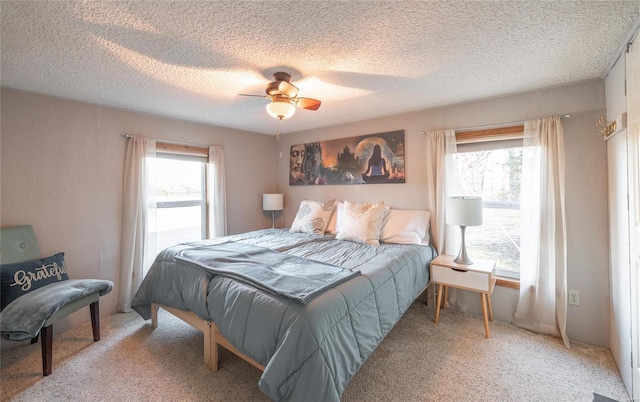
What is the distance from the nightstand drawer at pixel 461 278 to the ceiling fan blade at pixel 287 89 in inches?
82.4

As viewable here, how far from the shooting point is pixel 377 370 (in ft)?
6.07

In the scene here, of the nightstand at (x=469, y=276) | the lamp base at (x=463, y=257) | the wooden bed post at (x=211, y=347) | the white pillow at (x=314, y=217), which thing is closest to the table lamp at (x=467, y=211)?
the lamp base at (x=463, y=257)

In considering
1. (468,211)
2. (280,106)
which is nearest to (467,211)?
(468,211)

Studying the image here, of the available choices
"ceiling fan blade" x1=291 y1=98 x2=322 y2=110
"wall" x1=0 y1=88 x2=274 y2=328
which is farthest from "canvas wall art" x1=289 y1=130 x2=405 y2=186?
"wall" x1=0 y1=88 x2=274 y2=328

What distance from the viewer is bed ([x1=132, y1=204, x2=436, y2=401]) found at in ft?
4.21

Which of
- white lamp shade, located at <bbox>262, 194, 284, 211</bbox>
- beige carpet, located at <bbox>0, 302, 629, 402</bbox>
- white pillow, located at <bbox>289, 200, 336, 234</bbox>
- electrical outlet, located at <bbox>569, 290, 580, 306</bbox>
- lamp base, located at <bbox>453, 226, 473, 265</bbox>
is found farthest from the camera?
white lamp shade, located at <bbox>262, 194, 284, 211</bbox>

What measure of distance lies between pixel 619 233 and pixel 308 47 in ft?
8.52

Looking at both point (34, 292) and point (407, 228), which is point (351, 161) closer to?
point (407, 228)

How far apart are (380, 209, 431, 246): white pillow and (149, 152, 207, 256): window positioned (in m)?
2.57

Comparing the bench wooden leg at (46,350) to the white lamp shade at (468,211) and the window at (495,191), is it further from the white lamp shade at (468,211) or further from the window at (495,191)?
the window at (495,191)

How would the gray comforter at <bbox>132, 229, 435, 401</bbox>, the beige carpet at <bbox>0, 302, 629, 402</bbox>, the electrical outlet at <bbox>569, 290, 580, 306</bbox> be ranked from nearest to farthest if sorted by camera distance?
the gray comforter at <bbox>132, 229, 435, 401</bbox>
the beige carpet at <bbox>0, 302, 629, 402</bbox>
the electrical outlet at <bbox>569, 290, 580, 306</bbox>

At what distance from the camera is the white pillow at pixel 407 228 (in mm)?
2787

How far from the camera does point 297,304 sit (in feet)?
4.61

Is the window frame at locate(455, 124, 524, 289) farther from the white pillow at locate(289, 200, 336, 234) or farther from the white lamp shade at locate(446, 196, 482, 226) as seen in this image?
the white pillow at locate(289, 200, 336, 234)
